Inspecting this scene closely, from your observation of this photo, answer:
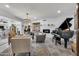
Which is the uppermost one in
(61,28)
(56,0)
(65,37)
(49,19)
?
(56,0)

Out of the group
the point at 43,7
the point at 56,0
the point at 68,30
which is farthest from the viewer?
the point at 68,30

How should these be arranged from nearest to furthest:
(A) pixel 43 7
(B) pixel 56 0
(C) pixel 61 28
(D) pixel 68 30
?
(B) pixel 56 0 → (A) pixel 43 7 → (D) pixel 68 30 → (C) pixel 61 28

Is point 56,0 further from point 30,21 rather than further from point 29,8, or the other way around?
point 30,21

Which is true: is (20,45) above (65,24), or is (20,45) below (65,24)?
below

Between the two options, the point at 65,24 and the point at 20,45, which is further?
the point at 65,24

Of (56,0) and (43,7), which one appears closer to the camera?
(56,0)

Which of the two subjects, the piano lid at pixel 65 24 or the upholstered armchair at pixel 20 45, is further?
the piano lid at pixel 65 24

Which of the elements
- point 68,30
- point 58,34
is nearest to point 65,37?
point 68,30

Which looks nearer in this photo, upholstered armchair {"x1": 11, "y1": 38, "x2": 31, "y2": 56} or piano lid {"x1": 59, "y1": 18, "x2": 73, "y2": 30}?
upholstered armchair {"x1": 11, "y1": 38, "x2": 31, "y2": 56}

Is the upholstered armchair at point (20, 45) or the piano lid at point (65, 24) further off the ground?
the piano lid at point (65, 24)

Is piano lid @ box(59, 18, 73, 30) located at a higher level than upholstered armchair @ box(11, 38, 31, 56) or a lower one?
higher

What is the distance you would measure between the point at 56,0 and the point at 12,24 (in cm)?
348

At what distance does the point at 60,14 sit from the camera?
21.5 ft

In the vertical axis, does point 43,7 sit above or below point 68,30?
above
